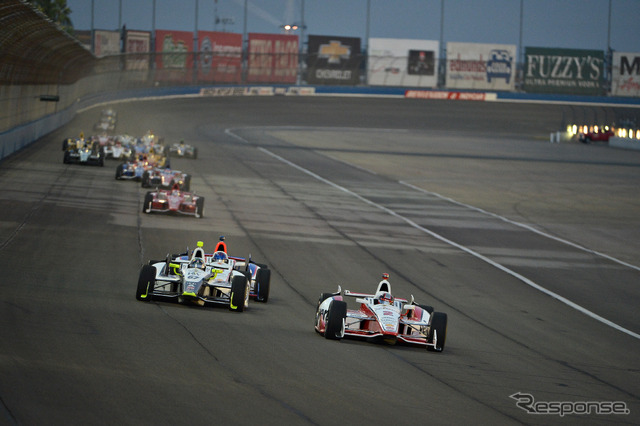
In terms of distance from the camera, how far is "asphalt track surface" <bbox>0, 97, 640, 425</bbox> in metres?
10.0

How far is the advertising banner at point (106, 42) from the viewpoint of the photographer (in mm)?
94812

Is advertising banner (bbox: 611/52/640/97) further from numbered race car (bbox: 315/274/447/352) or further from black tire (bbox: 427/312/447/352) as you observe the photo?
black tire (bbox: 427/312/447/352)

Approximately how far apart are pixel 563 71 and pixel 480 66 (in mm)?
8375

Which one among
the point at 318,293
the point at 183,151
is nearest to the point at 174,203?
the point at 318,293

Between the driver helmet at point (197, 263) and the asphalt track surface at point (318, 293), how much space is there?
0.72 meters

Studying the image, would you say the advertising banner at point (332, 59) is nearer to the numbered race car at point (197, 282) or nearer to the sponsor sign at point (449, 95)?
the sponsor sign at point (449, 95)

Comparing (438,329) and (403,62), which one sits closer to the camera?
(438,329)

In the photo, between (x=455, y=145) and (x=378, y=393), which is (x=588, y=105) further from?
(x=378, y=393)

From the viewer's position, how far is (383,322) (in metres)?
13.5

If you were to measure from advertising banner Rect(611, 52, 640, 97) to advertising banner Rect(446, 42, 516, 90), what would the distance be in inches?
412

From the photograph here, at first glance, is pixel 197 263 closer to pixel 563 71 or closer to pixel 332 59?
pixel 332 59

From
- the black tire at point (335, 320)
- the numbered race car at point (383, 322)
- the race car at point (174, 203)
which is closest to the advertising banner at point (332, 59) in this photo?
the race car at point (174, 203)

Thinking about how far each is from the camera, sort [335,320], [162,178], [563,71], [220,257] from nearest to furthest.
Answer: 1. [335,320]
2. [220,257]
3. [162,178]
4. [563,71]

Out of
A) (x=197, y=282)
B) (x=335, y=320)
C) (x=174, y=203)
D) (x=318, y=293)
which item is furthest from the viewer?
(x=174, y=203)
